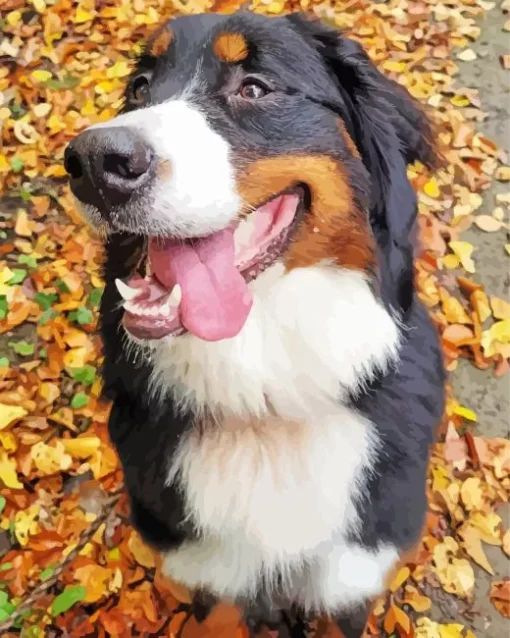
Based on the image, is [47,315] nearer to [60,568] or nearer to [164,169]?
[60,568]

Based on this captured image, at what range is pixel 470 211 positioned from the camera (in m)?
2.92

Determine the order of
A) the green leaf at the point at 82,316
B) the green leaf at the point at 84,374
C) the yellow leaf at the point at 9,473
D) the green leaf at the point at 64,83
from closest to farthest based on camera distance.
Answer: the yellow leaf at the point at 9,473 < the green leaf at the point at 84,374 < the green leaf at the point at 82,316 < the green leaf at the point at 64,83

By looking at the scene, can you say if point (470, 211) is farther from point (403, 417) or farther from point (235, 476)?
point (235, 476)

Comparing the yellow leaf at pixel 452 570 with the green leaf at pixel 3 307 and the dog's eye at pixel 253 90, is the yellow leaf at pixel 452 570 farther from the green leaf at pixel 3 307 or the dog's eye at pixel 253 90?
the green leaf at pixel 3 307

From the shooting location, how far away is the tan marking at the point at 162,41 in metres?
1.44

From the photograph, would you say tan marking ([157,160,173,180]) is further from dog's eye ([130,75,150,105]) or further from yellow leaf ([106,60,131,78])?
yellow leaf ([106,60,131,78])

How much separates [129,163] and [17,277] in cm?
184

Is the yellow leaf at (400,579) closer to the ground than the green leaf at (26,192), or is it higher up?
closer to the ground

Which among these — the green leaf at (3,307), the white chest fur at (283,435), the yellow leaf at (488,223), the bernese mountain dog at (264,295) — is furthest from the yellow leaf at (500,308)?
the green leaf at (3,307)

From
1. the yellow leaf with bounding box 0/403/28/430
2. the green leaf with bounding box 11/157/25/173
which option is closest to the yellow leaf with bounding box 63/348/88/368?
the yellow leaf with bounding box 0/403/28/430

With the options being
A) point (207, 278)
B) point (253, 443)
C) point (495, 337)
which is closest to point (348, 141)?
point (207, 278)

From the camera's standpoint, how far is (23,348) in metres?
2.63

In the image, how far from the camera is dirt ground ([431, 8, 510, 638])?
208 cm

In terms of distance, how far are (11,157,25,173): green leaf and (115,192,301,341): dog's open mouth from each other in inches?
78.8
